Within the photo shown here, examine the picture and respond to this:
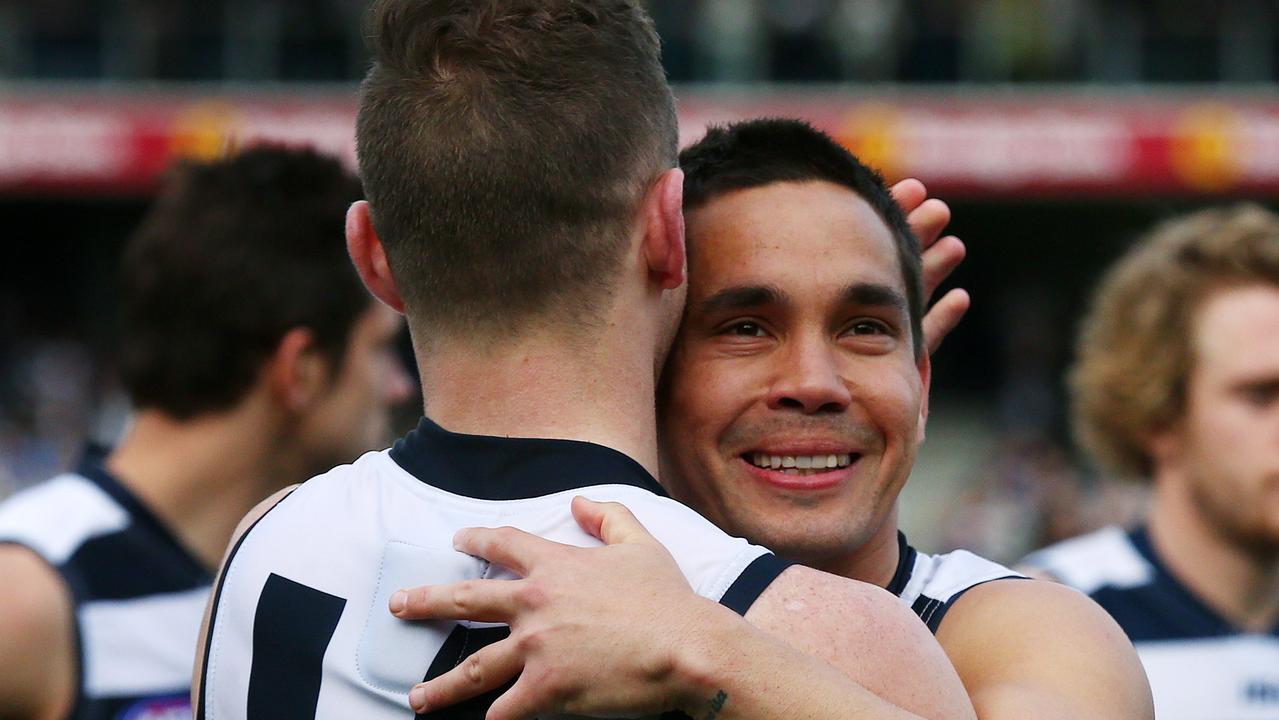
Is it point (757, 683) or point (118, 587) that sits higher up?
point (757, 683)

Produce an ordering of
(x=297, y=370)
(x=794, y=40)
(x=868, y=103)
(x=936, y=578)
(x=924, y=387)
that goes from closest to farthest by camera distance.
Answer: (x=936, y=578) < (x=924, y=387) < (x=297, y=370) < (x=868, y=103) < (x=794, y=40)

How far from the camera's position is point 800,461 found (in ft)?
8.54

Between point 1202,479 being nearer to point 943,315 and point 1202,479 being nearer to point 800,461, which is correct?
point 943,315

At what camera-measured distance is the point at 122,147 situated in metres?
20.2

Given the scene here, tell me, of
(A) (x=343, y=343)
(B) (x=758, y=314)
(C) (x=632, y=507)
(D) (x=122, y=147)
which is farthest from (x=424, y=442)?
(D) (x=122, y=147)

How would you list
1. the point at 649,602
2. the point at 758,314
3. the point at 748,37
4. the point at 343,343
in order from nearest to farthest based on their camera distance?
the point at 649,602 → the point at 758,314 → the point at 343,343 → the point at 748,37

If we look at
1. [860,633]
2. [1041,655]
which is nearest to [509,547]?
[860,633]

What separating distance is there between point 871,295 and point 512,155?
2.53ft

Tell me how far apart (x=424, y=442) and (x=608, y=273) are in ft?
1.16

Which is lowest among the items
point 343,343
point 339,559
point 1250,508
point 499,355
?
point 1250,508

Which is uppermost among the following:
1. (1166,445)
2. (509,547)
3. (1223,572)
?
(509,547)

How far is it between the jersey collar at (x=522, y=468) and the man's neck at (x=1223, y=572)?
9.35ft

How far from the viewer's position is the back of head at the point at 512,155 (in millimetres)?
2113

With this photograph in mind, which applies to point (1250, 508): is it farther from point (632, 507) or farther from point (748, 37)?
point (748, 37)
